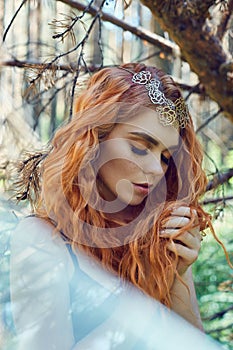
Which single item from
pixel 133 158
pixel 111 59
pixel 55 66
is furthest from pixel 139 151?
pixel 111 59

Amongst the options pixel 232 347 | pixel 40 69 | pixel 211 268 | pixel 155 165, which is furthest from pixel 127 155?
pixel 211 268

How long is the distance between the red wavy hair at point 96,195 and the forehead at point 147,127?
0.04ft

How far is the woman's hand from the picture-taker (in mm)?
966

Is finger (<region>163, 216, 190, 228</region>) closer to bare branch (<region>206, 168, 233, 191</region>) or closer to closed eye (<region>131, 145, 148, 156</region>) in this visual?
closed eye (<region>131, 145, 148, 156</region>)

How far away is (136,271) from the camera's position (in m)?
0.99

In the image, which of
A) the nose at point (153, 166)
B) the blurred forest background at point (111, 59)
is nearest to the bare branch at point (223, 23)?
the blurred forest background at point (111, 59)

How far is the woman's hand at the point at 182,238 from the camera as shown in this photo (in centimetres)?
97

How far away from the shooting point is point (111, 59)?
A: 1950 millimetres

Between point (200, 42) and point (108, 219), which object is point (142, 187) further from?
point (200, 42)

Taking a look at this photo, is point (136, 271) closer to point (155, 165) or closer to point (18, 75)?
point (155, 165)

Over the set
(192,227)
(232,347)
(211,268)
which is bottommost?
(211,268)

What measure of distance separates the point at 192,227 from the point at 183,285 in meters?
0.09

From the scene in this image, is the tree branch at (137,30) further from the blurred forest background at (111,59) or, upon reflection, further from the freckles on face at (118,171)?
the freckles on face at (118,171)

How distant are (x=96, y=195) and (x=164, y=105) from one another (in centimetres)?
19
